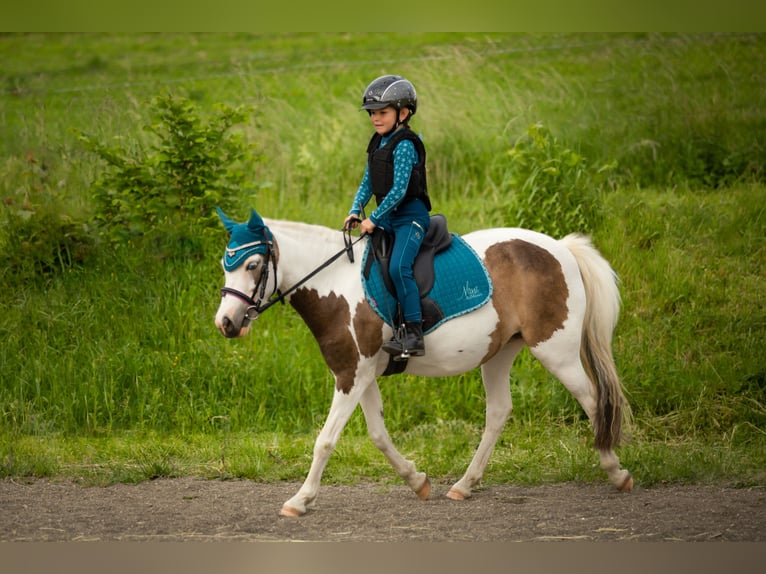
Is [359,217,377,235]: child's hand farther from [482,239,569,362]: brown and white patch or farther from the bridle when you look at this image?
[482,239,569,362]: brown and white patch

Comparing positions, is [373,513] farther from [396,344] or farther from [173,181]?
[173,181]

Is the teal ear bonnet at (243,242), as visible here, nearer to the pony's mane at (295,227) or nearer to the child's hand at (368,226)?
the pony's mane at (295,227)

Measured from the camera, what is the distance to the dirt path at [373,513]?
15.5ft

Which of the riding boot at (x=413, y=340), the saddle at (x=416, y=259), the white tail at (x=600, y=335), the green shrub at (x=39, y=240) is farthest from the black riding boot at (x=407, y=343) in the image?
the green shrub at (x=39, y=240)

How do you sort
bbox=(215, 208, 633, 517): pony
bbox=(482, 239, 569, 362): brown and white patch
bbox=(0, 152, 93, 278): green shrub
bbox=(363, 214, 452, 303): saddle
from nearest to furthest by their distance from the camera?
bbox=(215, 208, 633, 517): pony < bbox=(363, 214, 452, 303): saddle < bbox=(482, 239, 569, 362): brown and white patch < bbox=(0, 152, 93, 278): green shrub

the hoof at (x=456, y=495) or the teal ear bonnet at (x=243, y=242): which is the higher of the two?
the teal ear bonnet at (x=243, y=242)

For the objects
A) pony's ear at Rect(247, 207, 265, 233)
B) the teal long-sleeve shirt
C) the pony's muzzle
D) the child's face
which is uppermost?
the child's face

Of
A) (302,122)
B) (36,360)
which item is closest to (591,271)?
(36,360)

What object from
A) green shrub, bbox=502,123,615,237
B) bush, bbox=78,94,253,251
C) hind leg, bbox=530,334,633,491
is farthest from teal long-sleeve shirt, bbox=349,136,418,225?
green shrub, bbox=502,123,615,237

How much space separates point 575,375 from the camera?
543 centimetres

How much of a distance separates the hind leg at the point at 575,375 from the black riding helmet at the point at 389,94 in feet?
5.01

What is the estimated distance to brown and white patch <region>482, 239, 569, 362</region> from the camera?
538 centimetres

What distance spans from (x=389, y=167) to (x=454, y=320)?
0.87m

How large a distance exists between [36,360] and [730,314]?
5.32 m
